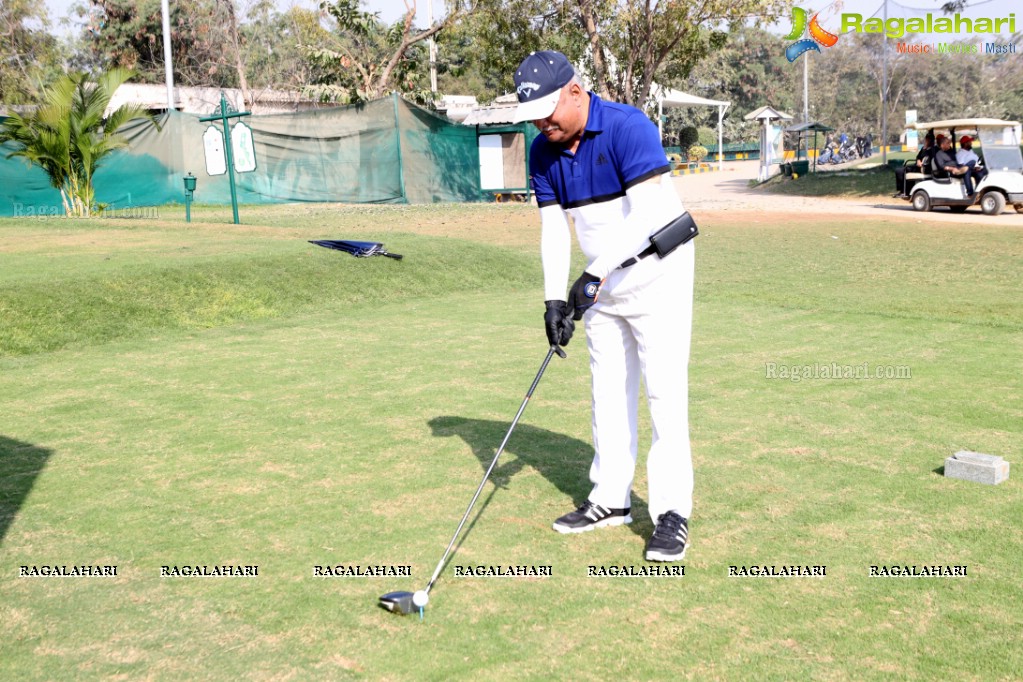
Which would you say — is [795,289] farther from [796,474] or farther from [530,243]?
A: [796,474]

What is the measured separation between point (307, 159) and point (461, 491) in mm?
23719

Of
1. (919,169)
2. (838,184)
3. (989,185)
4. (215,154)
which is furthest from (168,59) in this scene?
(989,185)

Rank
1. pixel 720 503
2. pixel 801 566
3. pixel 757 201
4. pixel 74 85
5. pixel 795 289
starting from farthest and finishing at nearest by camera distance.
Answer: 1. pixel 757 201
2. pixel 74 85
3. pixel 795 289
4. pixel 720 503
5. pixel 801 566

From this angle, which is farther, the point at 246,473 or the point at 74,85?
the point at 74,85

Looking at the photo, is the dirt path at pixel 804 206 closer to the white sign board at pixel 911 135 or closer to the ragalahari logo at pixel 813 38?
the ragalahari logo at pixel 813 38

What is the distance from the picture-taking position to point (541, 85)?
4.20 meters

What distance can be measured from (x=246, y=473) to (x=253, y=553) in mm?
1186

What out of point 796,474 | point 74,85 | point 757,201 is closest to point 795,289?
point 796,474

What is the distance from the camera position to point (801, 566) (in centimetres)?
418

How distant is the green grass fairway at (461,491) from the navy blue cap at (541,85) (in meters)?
1.84

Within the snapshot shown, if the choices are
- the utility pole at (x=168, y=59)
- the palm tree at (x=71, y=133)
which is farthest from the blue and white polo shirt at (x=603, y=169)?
the utility pole at (x=168, y=59)

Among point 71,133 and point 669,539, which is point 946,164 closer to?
point 71,133

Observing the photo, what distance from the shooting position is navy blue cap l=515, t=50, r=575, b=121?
4.20m

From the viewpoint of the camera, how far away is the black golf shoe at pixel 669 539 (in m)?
4.24
